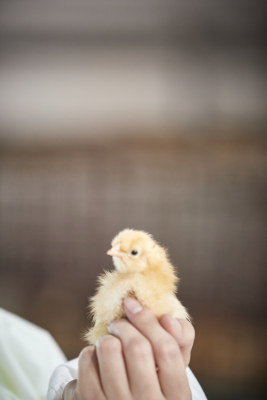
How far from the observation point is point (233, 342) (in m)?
1.73

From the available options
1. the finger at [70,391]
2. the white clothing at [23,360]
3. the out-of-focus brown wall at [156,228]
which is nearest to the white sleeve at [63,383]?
the finger at [70,391]

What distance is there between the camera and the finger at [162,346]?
0.29 meters

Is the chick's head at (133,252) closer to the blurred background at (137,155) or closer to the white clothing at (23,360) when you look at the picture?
the white clothing at (23,360)

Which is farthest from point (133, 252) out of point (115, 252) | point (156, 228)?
point (156, 228)

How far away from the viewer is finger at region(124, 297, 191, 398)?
0.29 metres

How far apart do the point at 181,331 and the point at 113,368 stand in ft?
0.18

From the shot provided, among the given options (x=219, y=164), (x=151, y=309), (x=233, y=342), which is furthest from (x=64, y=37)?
(x=151, y=309)

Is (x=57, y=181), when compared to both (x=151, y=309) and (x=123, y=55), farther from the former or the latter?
(x=151, y=309)

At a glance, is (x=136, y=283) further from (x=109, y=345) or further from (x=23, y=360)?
(x=23, y=360)

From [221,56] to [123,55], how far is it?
46 centimetres

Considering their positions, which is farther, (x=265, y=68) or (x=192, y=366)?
(x=265, y=68)

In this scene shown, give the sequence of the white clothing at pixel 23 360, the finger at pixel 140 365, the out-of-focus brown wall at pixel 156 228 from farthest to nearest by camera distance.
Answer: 1. the out-of-focus brown wall at pixel 156 228
2. the white clothing at pixel 23 360
3. the finger at pixel 140 365

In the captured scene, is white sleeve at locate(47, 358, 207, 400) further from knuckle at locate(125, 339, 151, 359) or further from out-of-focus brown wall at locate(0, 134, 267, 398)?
out-of-focus brown wall at locate(0, 134, 267, 398)

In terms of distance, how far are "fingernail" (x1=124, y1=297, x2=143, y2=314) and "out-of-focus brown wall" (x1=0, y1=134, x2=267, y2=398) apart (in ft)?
4.80
